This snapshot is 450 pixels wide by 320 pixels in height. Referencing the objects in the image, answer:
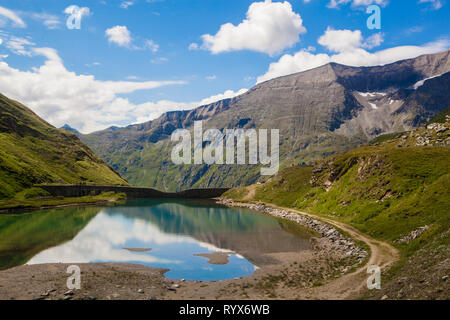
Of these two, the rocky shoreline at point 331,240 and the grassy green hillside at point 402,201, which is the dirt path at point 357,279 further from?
the rocky shoreline at point 331,240

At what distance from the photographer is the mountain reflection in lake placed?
57.3 metres

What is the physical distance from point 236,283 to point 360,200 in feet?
201

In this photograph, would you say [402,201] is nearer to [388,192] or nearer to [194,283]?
[388,192]

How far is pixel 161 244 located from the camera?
256 ft

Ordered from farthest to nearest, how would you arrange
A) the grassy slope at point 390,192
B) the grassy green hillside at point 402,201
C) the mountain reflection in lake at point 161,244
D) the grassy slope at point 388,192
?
the grassy slope at point 388,192
the grassy slope at point 390,192
the mountain reflection in lake at point 161,244
the grassy green hillside at point 402,201

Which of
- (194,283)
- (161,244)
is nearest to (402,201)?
(194,283)

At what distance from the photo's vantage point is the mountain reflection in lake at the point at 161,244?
57281 mm

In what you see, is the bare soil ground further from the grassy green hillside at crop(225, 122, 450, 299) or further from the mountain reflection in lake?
the grassy green hillside at crop(225, 122, 450, 299)

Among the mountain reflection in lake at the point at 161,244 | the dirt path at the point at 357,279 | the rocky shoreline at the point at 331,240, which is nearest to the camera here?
the dirt path at the point at 357,279

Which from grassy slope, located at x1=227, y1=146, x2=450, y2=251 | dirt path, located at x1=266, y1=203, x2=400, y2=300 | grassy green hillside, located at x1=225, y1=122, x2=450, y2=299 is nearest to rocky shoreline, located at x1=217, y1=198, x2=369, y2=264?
dirt path, located at x1=266, y1=203, x2=400, y2=300

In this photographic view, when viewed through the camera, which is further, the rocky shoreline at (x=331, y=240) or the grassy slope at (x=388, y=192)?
the grassy slope at (x=388, y=192)

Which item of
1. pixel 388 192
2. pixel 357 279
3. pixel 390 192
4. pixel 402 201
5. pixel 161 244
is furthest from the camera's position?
pixel 388 192

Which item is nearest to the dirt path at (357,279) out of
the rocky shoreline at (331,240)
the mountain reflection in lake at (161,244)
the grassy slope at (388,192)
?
the rocky shoreline at (331,240)
